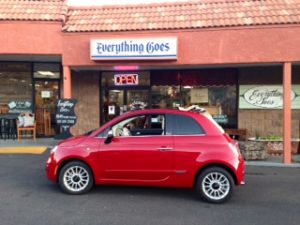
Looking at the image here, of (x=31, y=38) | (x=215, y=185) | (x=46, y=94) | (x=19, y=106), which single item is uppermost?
(x=31, y=38)

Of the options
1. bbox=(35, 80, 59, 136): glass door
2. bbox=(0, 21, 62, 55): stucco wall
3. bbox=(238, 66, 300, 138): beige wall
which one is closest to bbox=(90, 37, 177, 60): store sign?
bbox=(0, 21, 62, 55): stucco wall

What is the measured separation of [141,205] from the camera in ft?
22.0

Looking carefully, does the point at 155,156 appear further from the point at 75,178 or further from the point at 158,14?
the point at 158,14

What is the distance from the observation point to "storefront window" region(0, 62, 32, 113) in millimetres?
14625

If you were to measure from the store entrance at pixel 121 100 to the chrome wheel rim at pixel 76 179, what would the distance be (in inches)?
284

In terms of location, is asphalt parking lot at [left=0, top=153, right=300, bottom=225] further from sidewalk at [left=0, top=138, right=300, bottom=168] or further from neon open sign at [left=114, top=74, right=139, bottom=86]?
neon open sign at [left=114, top=74, right=139, bottom=86]

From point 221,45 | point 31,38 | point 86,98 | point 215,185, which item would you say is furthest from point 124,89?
point 215,185

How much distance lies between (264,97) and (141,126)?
7.63 metres

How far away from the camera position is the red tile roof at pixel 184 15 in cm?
1123

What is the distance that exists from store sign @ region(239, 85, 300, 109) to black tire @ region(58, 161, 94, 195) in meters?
8.06

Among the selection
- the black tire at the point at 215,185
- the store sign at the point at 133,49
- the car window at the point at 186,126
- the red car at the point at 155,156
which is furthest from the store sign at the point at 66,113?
the black tire at the point at 215,185

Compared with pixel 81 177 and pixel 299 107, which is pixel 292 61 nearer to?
pixel 299 107

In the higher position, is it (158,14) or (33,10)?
(33,10)

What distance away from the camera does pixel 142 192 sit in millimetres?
7559
